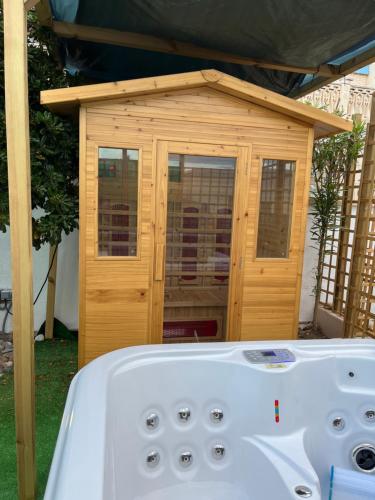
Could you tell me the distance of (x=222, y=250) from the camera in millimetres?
2605

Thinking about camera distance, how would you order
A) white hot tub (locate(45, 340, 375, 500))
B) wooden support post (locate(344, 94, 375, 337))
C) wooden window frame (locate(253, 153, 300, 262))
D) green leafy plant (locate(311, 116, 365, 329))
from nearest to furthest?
white hot tub (locate(45, 340, 375, 500))
wooden window frame (locate(253, 153, 300, 262))
wooden support post (locate(344, 94, 375, 337))
green leafy plant (locate(311, 116, 365, 329))

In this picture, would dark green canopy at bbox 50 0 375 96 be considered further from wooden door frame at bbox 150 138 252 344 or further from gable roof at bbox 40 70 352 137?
wooden door frame at bbox 150 138 252 344

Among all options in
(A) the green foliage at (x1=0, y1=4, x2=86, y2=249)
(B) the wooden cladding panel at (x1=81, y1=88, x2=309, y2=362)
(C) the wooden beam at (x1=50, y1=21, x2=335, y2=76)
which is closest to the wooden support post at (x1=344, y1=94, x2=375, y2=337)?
(B) the wooden cladding panel at (x1=81, y1=88, x2=309, y2=362)

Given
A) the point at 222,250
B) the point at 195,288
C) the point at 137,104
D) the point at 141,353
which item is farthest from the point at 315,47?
the point at 141,353

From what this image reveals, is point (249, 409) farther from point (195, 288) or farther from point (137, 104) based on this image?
point (137, 104)

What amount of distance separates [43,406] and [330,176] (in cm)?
311

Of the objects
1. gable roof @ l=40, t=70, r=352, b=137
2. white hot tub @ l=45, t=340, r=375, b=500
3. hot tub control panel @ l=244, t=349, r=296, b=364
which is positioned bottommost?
white hot tub @ l=45, t=340, r=375, b=500

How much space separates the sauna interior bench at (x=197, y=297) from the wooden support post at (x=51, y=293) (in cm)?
116

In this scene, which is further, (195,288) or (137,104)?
(195,288)

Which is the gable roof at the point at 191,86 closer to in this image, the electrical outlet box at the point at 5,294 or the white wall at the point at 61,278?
the white wall at the point at 61,278

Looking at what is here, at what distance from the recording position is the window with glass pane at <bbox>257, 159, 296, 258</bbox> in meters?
2.60

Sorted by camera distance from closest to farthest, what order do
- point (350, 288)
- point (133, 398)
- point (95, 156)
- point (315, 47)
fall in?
point (133, 398)
point (95, 156)
point (315, 47)
point (350, 288)

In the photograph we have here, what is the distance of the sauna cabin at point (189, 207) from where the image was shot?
7.63 feet

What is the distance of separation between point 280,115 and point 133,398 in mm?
2073
